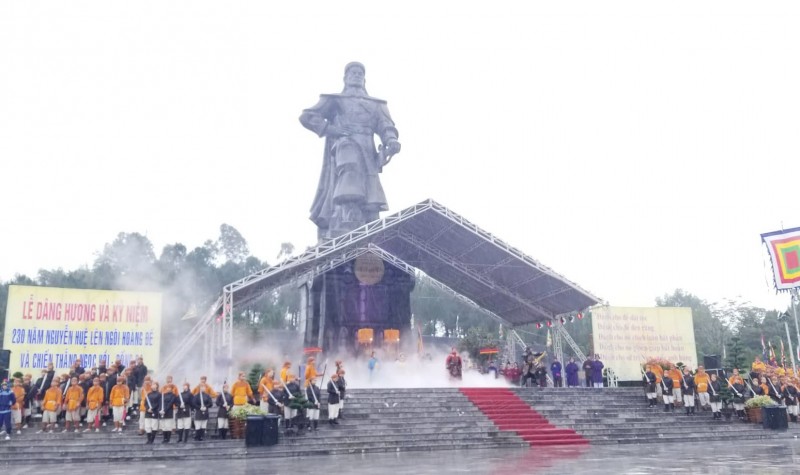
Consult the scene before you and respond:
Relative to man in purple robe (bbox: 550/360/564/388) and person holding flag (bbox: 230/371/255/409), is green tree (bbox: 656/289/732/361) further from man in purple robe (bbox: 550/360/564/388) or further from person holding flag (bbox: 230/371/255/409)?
person holding flag (bbox: 230/371/255/409)

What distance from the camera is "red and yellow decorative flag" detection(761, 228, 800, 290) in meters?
21.4

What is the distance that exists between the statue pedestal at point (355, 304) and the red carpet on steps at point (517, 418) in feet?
31.6

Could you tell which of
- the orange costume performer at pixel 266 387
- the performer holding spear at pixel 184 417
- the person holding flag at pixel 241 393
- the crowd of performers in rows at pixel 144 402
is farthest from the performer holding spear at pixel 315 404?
the performer holding spear at pixel 184 417

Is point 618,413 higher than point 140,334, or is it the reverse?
point 140,334

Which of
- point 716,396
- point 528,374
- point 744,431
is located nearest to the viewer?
point 744,431

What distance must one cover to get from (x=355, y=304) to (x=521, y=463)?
17.5 metres

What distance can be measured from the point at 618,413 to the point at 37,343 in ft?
58.5

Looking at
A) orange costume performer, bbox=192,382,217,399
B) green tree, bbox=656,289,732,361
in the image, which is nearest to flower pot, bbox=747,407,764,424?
orange costume performer, bbox=192,382,217,399

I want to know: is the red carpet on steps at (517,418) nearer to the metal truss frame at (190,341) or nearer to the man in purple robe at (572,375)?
the man in purple robe at (572,375)

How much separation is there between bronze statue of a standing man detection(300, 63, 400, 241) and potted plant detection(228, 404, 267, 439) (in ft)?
47.1

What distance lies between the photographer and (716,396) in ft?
62.1

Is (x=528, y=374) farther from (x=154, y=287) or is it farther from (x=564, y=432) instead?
(x=154, y=287)

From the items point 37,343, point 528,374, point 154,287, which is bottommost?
point 528,374

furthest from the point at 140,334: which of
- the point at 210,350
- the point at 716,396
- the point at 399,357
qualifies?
the point at 716,396
